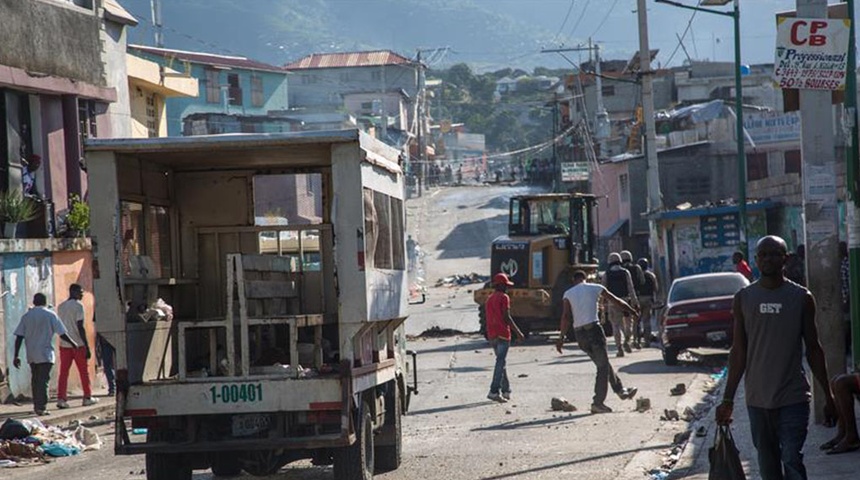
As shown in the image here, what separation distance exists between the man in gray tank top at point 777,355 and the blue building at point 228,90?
59.1 meters

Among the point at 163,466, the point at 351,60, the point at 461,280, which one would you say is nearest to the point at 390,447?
the point at 163,466

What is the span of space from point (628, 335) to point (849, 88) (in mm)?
15607

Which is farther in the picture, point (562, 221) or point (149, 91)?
point (149, 91)

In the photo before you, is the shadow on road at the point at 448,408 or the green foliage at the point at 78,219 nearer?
the shadow on road at the point at 448,408

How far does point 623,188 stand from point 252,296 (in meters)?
52.9

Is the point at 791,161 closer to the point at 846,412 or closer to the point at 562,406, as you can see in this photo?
the point at 562,406

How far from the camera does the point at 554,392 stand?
69.7ft

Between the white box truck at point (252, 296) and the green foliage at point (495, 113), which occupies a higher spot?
the green foliage at point (495, 113)

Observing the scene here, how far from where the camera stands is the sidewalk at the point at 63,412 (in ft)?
65.8

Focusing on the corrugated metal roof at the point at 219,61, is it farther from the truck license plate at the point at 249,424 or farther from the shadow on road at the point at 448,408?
the truck license plate at the point at 249,424

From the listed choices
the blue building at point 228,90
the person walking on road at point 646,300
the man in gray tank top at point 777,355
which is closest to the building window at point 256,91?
the blue building at point 228,90

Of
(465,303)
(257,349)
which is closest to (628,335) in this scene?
(257,349)

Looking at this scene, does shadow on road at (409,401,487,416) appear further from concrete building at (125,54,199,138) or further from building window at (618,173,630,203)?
building window at (618,173,630,203)

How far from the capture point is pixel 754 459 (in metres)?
12.5
